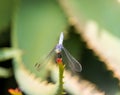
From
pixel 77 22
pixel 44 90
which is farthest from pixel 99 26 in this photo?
pixel 44 90

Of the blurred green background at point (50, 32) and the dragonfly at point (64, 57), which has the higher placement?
the blurred green background at point (50, 32)

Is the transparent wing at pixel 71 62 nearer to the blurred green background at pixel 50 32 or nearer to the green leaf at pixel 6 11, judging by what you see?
the blurred green background at pixel 50 32

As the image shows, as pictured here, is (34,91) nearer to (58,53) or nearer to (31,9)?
(58,53)

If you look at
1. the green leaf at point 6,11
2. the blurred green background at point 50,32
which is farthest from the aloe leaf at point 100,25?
the green leaf at point 6,11

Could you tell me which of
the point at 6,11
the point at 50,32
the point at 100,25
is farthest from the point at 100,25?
the point at 6,11

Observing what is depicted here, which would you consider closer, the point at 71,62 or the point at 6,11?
the point at 71,62

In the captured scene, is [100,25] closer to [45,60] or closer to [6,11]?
[45,60]

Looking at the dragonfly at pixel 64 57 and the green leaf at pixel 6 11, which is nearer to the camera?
the dragonfly at pixel 64 57
